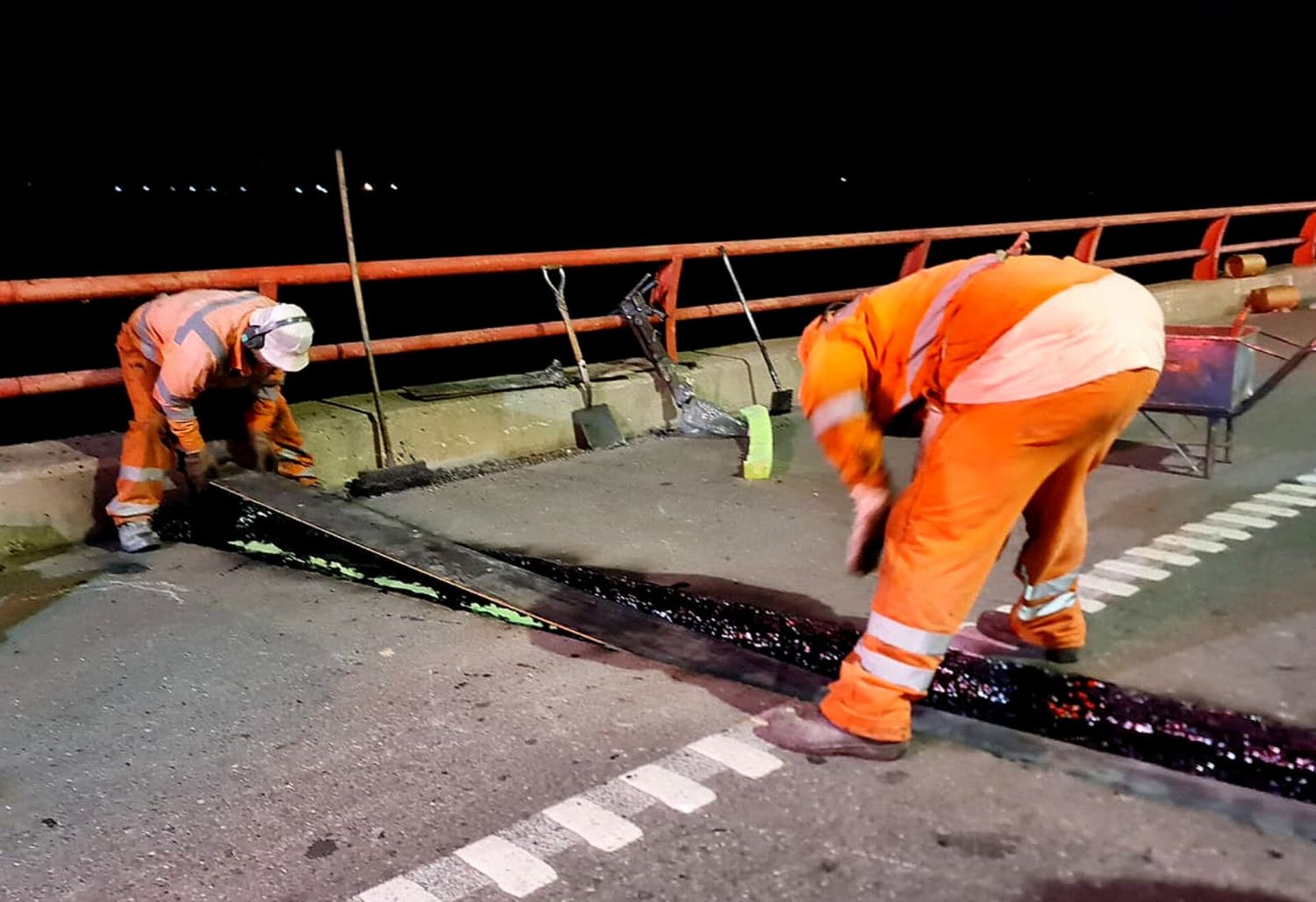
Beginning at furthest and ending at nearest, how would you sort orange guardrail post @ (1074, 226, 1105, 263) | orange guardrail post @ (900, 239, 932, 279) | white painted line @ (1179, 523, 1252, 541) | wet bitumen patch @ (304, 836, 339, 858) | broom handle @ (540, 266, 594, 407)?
orange guardrail post @ (1074, 226, 1105, 263)
orange guardrail post @ (900, 239, 932, 279)
broom handle @ (540, 266, 594, 407)
white painted line @ (1179, 523, 1252, 541)
wet bitumen patch @ (304, 836, 339, 858)

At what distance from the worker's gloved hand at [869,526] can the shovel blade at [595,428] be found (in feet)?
10.8

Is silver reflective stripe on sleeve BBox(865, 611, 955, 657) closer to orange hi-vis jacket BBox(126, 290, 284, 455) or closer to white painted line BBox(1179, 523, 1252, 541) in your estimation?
white painted line BBox(1179, 523, 1252, 541)

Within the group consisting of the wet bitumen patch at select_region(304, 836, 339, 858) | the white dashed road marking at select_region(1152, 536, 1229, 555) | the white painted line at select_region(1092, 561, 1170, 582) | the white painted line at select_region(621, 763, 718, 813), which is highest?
the wet bitumen patch at select_region(304, 836, 339, 858)

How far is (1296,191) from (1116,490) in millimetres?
44049

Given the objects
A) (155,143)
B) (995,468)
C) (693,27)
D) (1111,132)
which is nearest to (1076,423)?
(995,468)

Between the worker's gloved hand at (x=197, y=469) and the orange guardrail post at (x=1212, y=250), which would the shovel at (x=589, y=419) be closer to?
the worker's gloved hand at (x=197, y=469)

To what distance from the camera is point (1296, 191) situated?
133 feet

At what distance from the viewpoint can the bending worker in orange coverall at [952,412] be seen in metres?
2.49

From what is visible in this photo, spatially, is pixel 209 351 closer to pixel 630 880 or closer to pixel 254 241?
pixel 630 880

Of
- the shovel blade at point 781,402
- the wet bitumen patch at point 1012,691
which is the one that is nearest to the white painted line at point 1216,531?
the wet bitumen patch at point 1012,691

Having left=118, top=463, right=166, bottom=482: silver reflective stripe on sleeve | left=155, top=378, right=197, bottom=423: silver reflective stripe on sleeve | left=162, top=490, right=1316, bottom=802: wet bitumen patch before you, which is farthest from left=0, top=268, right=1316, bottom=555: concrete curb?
left=162, top=490, right=1316, bottom=802: wet bitumen patch

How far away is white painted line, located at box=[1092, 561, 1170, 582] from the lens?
12.2ft

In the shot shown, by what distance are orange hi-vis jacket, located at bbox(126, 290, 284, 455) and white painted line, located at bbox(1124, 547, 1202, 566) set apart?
12.8 ft

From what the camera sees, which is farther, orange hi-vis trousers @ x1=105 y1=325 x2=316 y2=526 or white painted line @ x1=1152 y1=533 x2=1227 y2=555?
orange hi-vis trousers @ x1=105 y1=325 x2=316 y2=526
